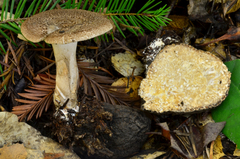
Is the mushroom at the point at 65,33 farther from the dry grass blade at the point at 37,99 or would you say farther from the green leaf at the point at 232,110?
the green leaf at the point at 232,110

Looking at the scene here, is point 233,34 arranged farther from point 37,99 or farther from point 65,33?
point 37,99

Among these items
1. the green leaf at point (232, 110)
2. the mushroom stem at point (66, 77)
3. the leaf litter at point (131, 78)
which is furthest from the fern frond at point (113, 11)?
the green leaf at point (232, 110)

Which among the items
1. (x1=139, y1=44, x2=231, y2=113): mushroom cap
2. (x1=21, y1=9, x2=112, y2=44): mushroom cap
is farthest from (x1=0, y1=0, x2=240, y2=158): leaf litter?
(x1=21, y1=9, x2=112, y2=44): mushroom cap

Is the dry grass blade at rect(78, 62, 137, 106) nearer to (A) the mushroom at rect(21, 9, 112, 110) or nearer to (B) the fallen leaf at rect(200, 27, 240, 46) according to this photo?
(A) the mushroom at rect(21, 9, 112, 110)

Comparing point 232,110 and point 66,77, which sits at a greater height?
point 66,77

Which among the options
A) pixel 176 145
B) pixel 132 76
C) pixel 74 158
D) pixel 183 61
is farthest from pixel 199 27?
pixel 74 158

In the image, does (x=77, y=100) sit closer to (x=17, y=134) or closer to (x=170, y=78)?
(x=17, y=134)

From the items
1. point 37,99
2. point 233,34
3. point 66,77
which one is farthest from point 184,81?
point 37,99

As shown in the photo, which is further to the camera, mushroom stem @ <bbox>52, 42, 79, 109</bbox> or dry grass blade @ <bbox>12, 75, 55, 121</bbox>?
dry grass blade @ <bbox>12, 75, 55, 121</bbox>
